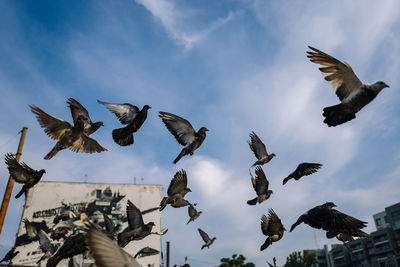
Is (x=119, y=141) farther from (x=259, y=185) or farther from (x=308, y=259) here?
(x=308, y=259)

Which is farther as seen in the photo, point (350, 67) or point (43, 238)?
point (43, 238)

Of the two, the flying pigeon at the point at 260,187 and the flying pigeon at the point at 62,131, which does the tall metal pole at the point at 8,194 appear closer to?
the flying pigeon at the point at 62,131

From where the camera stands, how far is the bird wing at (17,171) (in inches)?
343

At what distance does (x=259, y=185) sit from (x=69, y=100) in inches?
251

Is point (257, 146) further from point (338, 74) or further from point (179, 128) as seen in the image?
point (338, 74)

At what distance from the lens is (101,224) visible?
3566 centimetres

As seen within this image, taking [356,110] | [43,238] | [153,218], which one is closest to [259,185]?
[356,110]

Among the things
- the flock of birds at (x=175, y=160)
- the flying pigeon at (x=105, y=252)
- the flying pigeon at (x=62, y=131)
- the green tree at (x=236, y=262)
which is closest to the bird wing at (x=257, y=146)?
the flock of birds at (x=175, y=160)

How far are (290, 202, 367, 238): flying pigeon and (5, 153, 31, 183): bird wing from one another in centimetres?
720

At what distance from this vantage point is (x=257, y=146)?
10820mm

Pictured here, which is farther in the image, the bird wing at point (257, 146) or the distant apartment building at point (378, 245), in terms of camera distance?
the distant apartment building at point (378, 245)

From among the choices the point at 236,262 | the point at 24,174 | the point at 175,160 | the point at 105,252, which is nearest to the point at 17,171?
the point at 24,174

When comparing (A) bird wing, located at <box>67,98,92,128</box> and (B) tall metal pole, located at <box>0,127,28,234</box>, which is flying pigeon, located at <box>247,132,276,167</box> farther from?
(B) tall metal pole, located at <box>0,127,28,234</box>

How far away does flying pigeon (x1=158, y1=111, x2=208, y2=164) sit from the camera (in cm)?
913
